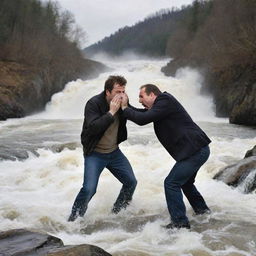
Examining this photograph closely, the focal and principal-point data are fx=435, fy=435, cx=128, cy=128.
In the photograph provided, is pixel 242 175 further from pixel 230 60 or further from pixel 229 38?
pixel 229 38

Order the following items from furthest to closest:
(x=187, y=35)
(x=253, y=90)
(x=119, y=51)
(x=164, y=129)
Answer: (x=119, y=51)
(x=187, y=35)
(x=253, y=90)
(x=164, y=129)

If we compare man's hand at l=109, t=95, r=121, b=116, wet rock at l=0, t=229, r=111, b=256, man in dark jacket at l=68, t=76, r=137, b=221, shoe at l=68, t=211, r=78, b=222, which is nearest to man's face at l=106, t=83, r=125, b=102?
man in dark jacket at l=68, t=76, r=137, b=221

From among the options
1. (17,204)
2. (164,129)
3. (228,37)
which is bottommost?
(17,204)

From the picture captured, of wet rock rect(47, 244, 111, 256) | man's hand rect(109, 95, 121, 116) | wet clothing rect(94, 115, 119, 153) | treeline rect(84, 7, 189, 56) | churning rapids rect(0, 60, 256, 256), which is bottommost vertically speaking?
churning rapids rect(0, 60, 256, 256)

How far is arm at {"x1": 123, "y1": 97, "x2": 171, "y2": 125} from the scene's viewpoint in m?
5.39

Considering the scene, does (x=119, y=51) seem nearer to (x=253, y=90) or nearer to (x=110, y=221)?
(x=253, y=90)

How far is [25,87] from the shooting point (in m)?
29.8

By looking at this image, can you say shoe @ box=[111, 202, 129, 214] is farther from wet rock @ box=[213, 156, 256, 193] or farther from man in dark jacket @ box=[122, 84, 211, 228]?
wet rock @ box=[213, 156, 256, 193]

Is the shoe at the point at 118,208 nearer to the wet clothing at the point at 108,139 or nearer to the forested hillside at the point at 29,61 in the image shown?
the wet clothing at the point at 108,139

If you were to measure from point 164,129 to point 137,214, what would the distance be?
70.0 inches

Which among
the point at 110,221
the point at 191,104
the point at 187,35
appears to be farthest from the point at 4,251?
the point at 187,35

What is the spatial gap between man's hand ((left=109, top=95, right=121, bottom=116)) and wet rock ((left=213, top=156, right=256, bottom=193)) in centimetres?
367

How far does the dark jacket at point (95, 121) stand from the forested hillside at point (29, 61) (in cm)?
1958

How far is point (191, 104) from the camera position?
3023 centimetres
